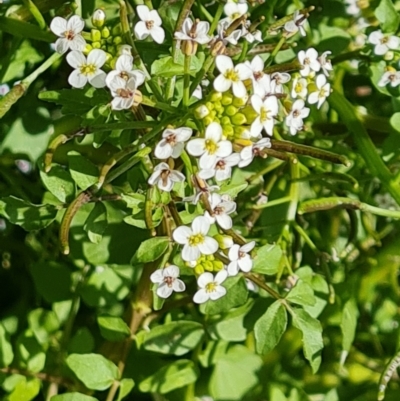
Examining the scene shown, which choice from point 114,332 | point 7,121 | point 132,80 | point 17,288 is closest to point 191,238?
point 132,80

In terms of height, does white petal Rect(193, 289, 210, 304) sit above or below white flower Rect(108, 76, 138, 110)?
below

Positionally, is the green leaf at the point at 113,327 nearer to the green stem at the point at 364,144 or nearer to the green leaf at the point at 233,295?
the green leaf at the point at 233,295

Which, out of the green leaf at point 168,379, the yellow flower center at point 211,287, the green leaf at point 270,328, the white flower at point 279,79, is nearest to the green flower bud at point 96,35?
the white flower at point 279,79

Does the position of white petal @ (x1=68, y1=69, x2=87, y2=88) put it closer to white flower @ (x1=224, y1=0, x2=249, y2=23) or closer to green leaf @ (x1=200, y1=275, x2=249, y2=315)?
white flower @ (x1=224, y1=0, x2=249, y2=23)

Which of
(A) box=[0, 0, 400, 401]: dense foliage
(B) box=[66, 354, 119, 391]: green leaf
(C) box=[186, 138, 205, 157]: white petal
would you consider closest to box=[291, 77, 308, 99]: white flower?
(A) box=[0, 0, 400, 401]: dense foliage

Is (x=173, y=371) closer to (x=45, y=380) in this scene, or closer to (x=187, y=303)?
(x=187, y=303)

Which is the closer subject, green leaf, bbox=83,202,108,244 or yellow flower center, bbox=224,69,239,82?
yellow flower center, bbox=224,69,239,82

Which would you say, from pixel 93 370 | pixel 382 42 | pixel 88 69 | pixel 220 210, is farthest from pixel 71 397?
pixel 382 42
